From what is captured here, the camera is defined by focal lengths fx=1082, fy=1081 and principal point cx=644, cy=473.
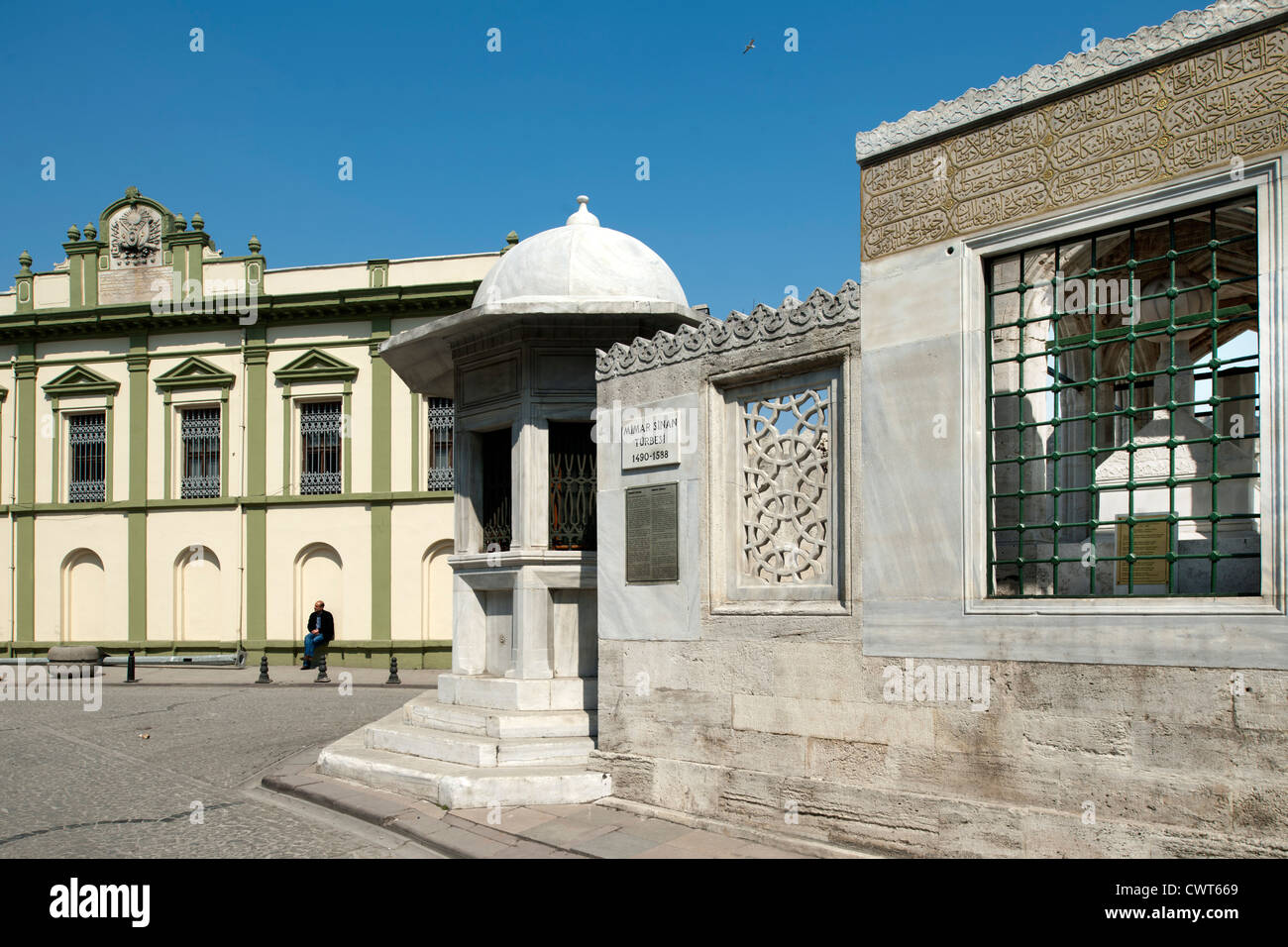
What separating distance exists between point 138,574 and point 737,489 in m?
21.3

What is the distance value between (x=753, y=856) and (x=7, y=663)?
22385mm

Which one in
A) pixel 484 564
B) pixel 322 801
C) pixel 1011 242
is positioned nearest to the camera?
pixel 1011 242

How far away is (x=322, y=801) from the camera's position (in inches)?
309

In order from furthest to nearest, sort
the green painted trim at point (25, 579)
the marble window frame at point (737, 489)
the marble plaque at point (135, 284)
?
the green painted trim at point (25, 579) → the marble plaque at point (135, 284) → the marble window frame at point (737, 489)

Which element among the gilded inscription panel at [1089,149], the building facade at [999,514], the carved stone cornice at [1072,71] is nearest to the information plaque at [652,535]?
the building facade at [999,514]

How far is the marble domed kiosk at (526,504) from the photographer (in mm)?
8164

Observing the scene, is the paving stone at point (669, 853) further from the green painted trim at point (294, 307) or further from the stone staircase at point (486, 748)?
the green painted trim at point (294, 307)

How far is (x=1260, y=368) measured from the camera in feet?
15.3

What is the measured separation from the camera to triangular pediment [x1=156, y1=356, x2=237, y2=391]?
79.3 feet

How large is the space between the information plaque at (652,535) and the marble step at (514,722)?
138cm

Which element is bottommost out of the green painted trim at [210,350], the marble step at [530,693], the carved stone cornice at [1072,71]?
the marble step at [530,693]
